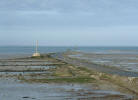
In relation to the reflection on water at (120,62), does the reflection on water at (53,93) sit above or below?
above

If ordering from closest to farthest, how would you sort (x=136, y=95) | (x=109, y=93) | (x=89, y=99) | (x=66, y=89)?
(x=89, y=99), (x=136, y=95), (x=109, y=93), (x=66, y=89)

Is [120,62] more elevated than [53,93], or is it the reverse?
[53,93]

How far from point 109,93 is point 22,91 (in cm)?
541

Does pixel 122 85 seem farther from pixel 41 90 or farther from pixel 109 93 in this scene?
pixel 41 90

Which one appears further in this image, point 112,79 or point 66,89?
point 112,79

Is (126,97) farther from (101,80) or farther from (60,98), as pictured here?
(101,80)

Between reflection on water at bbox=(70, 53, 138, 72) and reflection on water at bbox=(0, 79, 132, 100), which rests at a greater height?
reflection on water at bbox=(0, 79, 132, 100)

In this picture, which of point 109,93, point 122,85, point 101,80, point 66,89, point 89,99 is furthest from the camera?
point 101,80

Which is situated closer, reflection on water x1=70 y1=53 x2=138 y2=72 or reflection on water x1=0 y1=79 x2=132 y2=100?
reflection on water x1=0 y1=79 x2=132 y2=100

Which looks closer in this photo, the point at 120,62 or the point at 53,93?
the point at 53,93

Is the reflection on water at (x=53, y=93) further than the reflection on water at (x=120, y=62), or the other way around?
the reflection on water at (x=120, y=62)

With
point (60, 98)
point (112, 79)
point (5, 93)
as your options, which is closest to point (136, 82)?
point (112, 79)

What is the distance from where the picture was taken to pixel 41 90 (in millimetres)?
19797

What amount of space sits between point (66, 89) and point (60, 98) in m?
3.48
